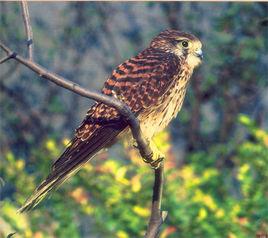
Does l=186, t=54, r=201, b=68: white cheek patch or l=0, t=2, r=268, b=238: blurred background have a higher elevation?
l=0, t=2, r=268, b=238: blurred background

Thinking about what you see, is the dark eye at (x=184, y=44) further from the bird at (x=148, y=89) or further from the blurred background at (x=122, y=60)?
the blurred background at (x=122, y=60)

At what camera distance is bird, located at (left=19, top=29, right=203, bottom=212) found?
2.99 meters

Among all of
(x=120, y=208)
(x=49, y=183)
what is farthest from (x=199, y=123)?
(x=49, y=183)

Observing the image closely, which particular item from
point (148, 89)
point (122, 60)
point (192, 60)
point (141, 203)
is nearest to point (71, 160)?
point (148, 89)

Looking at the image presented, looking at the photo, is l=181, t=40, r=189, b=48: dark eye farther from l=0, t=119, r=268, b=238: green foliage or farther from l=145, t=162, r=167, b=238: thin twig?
l=0, t=119, r=268, b=238: green foliage

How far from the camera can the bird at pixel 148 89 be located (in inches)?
118

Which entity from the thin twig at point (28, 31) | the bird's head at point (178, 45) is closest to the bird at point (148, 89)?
the bird's head at point (178, 45)

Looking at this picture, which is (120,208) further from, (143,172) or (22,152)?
(22,152)

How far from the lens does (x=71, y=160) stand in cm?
263

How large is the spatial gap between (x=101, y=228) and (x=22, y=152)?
2.05 metres

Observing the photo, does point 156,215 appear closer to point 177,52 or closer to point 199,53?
point 199,53

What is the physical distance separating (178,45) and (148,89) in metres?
0.28

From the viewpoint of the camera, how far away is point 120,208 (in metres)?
4.84

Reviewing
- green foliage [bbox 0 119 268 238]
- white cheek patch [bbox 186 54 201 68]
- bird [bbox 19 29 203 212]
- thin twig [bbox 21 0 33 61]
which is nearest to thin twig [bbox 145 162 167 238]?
bird [bbox 19 29 203 212]
